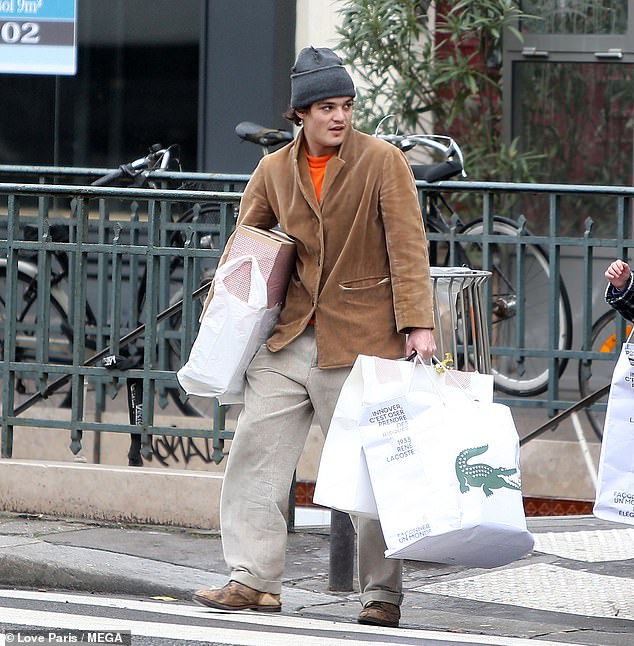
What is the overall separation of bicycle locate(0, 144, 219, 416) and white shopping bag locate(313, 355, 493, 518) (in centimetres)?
197

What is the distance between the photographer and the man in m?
4.94

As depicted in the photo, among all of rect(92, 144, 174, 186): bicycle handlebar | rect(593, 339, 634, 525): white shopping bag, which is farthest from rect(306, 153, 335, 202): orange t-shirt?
rect(92, 144, 174, 186): bicycle handlebar

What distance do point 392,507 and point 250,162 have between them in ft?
18.7

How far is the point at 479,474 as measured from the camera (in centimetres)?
466

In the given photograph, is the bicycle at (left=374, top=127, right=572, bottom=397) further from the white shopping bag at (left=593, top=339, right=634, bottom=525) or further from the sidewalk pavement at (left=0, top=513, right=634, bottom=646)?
the white shopping bag at (left=593, top=339, right=634, bottom=525)

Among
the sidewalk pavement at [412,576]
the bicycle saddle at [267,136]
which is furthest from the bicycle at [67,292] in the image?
the sidewalk pavement at [412,576]

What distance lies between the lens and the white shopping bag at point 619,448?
4.89 meters

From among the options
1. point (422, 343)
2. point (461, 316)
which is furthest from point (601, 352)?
point (422, 343)

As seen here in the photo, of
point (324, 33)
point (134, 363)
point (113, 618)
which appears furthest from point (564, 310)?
point (113, 618)

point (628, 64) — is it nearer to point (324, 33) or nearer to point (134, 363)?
point (324, 33)

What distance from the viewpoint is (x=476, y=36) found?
390 inches

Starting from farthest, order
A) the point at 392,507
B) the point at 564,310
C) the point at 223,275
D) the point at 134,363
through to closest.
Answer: the point at 564,310 → the point at 134,363 → the point at 223,275 → the point at 392,507

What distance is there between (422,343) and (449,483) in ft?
1.58

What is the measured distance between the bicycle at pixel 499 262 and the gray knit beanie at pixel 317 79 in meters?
1.74
